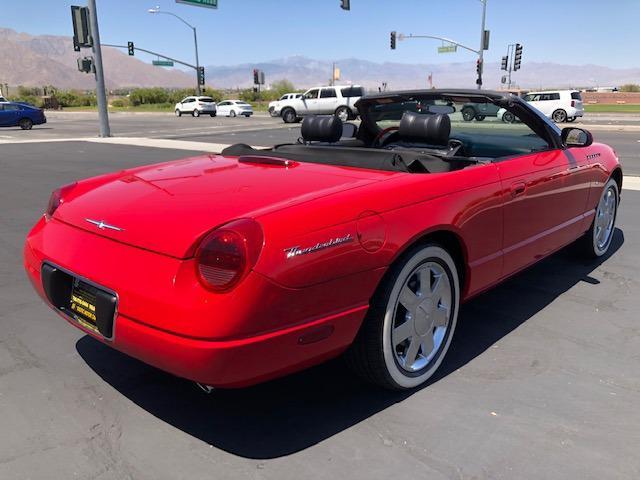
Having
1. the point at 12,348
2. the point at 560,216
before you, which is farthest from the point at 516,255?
the point at 12,348

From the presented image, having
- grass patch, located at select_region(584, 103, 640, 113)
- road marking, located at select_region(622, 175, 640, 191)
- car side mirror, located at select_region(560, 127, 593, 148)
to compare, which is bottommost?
road marking, located at select_region(622, 175, 640, 191)

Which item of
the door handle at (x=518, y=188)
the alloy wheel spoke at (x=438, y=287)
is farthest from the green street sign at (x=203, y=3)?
the alloy wheel spoke at (x=438, y=287)

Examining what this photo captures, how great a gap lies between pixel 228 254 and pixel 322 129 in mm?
2150

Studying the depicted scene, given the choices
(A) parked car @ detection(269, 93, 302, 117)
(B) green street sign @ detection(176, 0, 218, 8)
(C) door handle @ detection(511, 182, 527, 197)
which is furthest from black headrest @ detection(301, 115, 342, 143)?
(A) parked car @ detection(269, 93, 302, 117)

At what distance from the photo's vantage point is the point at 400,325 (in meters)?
2.68

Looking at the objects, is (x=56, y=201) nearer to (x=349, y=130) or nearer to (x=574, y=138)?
(x=349, y=130)

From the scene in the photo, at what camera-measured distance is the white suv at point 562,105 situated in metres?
28.6

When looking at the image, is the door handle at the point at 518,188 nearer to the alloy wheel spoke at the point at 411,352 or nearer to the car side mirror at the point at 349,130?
the alloy wheel spoke at the point at 411,352

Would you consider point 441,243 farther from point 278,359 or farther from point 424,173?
point 278,359

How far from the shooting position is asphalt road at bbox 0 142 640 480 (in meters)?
2.23

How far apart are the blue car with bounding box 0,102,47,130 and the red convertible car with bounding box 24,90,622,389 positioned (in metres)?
27.4

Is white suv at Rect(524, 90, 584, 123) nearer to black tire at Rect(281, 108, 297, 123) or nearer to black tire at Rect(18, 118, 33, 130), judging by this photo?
black tire at Rect(281, 108, 297, 123)

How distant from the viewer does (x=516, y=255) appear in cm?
338

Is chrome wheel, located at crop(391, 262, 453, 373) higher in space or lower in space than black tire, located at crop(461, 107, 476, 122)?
lower
